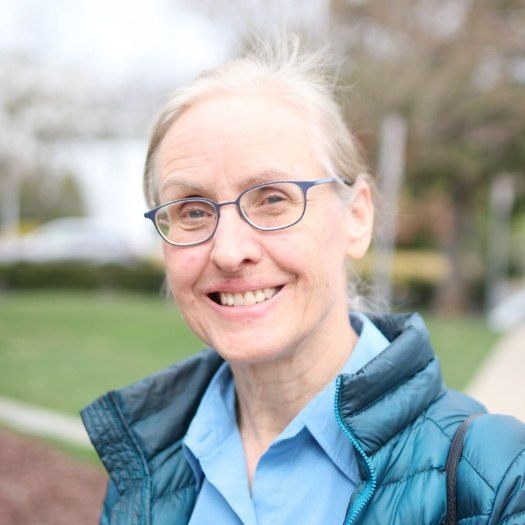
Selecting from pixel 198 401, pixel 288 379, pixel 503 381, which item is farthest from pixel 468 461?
pixel 503 381

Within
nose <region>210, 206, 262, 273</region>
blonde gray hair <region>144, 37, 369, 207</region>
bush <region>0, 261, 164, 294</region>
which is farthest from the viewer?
bush <region>0, 261, 164, 294</region>

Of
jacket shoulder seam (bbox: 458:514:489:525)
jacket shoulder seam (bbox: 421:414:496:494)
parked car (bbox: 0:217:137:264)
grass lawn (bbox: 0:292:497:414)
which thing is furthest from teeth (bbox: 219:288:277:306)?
parked car (bbox: 0:217:137:264)

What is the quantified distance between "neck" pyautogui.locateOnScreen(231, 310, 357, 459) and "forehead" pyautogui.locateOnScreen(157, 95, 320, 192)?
1.36 feet

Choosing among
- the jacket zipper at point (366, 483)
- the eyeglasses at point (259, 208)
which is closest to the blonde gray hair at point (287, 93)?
the eyeglasses at point (259, 208)

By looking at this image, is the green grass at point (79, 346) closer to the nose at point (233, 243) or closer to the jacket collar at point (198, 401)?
the jacket collar at point (198, 401)

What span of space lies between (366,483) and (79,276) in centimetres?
1903

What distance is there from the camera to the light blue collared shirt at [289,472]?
1575 mm

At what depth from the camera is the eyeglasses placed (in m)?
1.61

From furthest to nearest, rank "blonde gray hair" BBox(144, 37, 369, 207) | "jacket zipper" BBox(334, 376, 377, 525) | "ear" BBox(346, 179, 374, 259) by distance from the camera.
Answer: "ear" BBox(346, 179, 374, 259) < "blonde gray hair" BBox(144, 37, 369, 207) < "jacket zipper" BBox(334, 376, 377, 525)

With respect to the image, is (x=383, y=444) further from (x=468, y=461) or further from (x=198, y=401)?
(x=198, y=401)

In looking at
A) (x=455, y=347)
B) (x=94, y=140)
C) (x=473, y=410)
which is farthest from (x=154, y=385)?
(x=94, y=140)

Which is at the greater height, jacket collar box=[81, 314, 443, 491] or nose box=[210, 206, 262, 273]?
nose box=[210, 206, 262, 273]

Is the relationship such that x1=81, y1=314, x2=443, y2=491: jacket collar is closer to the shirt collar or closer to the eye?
the shirt collar

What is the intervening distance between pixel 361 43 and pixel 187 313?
44.9ft
